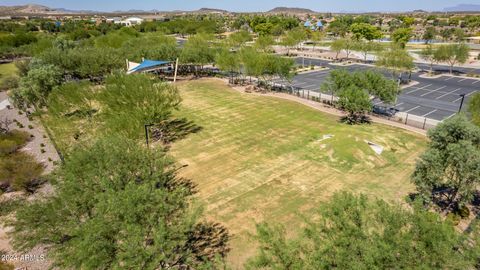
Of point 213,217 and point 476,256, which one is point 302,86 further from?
point 476,256

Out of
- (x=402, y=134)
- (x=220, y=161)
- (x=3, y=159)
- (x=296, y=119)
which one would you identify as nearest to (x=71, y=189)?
(x=220, y=161)

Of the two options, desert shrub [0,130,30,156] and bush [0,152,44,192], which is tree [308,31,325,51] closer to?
desert shrub [0,130,30,156]

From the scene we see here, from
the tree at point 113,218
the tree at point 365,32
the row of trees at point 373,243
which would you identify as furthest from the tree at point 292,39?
the row of trees at point 373,243

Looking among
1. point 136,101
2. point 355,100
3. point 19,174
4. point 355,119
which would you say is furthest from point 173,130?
point 355,119

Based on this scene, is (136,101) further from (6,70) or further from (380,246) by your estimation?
(6,70)

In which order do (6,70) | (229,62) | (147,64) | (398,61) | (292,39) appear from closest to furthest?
(398,61) → (229,62) → (147,64) → (6,70) → (292,39)

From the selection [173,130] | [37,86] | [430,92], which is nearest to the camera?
[173,130]
